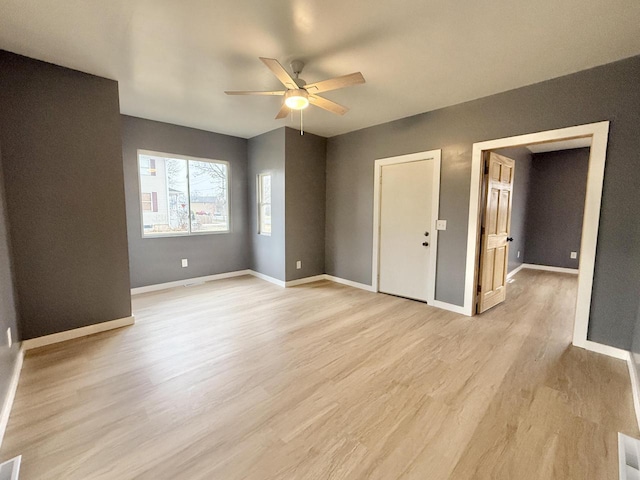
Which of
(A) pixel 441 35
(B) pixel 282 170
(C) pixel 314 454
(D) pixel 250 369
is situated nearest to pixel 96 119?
(B) pixel 282 170

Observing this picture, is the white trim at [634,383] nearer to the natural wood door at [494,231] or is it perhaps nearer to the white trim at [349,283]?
the natural wood door at [494,231]

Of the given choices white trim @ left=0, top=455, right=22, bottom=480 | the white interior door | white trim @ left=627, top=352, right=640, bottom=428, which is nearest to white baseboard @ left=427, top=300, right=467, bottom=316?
the white interior door

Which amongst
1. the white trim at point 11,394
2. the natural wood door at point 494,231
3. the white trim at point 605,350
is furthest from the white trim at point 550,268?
the white trim at point 11,394

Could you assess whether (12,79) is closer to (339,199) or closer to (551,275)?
(339,199)

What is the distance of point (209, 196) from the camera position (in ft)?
16.0

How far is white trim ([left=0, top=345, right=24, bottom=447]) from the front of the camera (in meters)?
1.59

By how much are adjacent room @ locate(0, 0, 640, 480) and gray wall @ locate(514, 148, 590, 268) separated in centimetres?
277

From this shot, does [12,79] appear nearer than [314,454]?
No

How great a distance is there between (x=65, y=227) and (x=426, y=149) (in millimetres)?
4159

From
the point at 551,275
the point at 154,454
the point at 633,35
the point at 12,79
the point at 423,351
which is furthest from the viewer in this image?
the point at 551,275

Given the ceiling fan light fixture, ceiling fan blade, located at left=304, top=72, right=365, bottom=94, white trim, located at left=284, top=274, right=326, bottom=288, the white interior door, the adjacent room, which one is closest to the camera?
the adjacent room

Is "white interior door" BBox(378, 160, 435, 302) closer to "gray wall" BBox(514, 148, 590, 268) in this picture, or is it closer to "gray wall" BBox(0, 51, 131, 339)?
"gray wall" BBox(0, 51, 131, 339)

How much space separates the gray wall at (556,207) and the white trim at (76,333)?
7.84 m

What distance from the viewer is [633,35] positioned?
6.63 ft
